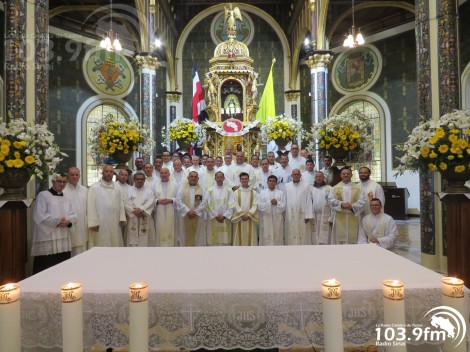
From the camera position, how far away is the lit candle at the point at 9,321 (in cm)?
155

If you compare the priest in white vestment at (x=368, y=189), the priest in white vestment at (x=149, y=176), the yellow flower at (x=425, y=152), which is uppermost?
the yellow flower at (x=425, y=152)

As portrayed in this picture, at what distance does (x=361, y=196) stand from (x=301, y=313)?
15.3 ft

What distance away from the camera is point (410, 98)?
545 inches

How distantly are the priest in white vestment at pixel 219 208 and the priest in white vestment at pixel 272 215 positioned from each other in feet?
2.02

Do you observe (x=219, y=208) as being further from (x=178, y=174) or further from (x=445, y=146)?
(x=445, y=146)

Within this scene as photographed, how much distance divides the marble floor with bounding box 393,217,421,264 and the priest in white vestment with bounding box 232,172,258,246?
9.76 feet

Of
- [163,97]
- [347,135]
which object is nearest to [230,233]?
[347,135]

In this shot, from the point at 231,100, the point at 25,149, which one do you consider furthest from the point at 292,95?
the point at 25,149

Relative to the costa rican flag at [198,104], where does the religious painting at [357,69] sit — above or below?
above

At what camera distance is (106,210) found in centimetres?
625

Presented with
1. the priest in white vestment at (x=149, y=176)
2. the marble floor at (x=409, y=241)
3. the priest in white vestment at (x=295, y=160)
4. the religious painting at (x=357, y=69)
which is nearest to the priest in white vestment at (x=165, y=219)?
the priest in white vestment at (x=149, y=176)

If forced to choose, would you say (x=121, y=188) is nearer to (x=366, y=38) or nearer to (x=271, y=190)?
(x=271, y=190)

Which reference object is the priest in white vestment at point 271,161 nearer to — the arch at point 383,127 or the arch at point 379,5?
the arch at point 379,5

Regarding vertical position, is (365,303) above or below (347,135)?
below
